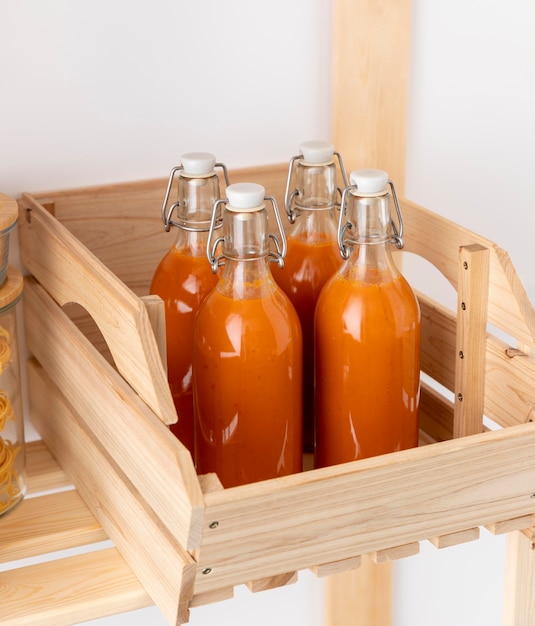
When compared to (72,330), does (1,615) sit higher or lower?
lower

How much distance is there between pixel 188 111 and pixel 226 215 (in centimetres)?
36

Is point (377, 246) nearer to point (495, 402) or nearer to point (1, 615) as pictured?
point (495, 402)

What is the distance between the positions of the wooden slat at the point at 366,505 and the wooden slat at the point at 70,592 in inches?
5.9

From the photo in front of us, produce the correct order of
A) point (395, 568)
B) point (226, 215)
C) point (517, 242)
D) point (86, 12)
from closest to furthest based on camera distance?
point (226, 215), point (86, 12), point (517, 242), point (395, 568)

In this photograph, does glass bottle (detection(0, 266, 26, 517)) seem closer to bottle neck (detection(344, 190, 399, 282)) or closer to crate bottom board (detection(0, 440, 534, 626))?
crate bottom board (detection(0, 440, 534, 626))

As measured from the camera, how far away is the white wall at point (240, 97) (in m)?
1.08

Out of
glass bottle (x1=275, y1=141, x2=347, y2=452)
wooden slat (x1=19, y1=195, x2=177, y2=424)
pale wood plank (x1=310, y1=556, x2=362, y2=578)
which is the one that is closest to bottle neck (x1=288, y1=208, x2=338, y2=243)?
glass bottle (x1=275, y1=141, x2=347, y2=452)

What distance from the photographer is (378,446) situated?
3.02 ft

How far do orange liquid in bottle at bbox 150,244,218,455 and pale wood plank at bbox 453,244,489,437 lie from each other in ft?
0.76

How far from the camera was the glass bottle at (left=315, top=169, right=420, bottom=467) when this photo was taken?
87 centimetres

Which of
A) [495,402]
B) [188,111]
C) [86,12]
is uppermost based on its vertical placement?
[86,12]

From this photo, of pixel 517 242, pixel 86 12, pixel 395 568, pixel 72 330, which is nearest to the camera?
pixel 72 330

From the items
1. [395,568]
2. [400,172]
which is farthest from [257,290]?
[395,568]

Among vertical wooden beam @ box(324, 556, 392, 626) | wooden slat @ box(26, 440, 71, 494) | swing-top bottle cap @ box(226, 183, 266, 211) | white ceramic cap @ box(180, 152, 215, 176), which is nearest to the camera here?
swing-top bottle cap @ box(226, 183, 266, 211)
